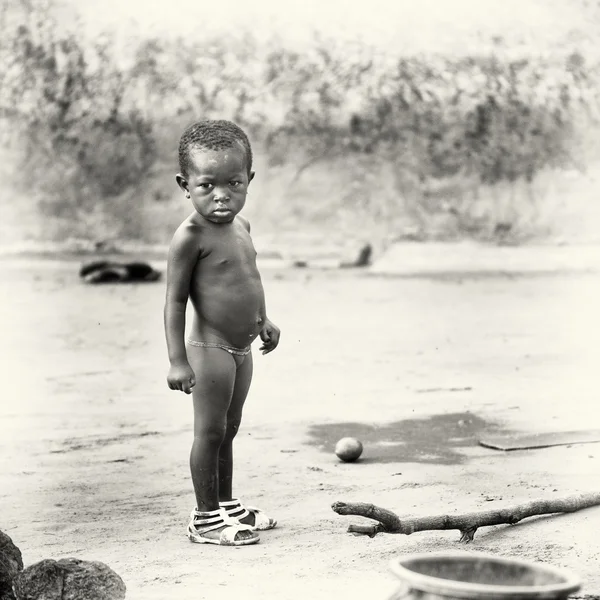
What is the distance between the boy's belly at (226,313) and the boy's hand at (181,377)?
0.47ft

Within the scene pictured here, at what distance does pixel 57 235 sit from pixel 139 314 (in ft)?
8.07

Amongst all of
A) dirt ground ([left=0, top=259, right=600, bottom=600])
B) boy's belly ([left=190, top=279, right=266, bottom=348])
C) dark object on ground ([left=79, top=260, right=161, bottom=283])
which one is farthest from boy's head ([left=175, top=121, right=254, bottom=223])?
dark object on ground ([left=79, top=260, right=161, bottom=283])

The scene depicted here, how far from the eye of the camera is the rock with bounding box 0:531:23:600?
2830 millimetres

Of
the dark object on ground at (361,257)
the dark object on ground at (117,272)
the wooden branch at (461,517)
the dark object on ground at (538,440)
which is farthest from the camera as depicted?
the dark object on ground at (361,257)

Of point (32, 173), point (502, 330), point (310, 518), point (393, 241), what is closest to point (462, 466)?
Answer: point (310, 518)

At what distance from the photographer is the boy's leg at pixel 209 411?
3.84 metres

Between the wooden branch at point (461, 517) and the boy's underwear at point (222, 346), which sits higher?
the boy's underwear at point (222, 346)

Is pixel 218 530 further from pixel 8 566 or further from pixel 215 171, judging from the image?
pixel 215 171

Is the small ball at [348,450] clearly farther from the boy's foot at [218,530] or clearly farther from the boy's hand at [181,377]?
the boy's hand at [181,377]

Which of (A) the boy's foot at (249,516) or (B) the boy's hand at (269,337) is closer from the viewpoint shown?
(A) the boy's foot at (249,516)

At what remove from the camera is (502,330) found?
10000 millimetres

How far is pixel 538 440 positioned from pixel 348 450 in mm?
975

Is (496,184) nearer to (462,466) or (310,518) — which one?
(462,466)

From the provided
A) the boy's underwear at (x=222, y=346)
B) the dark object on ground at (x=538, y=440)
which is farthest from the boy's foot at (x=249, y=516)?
the dark object on ground at (x=538, y=440)
